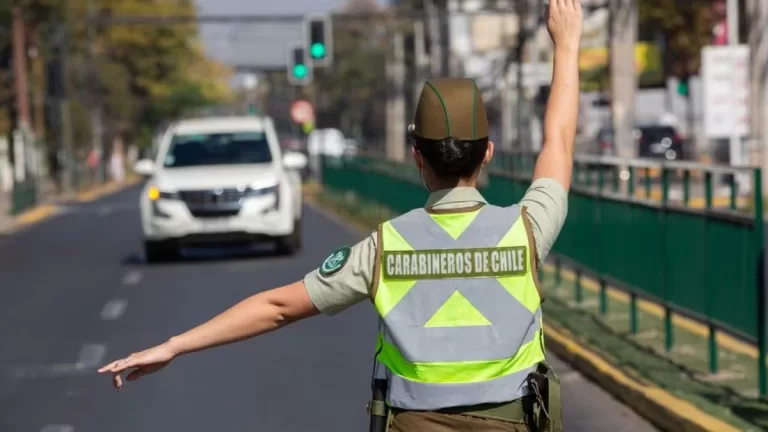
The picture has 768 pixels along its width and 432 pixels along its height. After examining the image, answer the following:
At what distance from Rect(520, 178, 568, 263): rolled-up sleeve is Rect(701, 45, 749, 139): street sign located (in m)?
24.4

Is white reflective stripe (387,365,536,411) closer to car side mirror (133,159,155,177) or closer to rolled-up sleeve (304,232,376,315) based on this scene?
rolled-up sleeve (304,232,376,315)

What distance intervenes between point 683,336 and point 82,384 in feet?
14.5

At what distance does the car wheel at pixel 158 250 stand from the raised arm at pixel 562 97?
17.0 meters

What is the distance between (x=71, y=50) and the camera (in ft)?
272

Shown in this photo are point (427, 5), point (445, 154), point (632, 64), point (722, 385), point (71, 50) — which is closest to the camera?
point (445, 154)

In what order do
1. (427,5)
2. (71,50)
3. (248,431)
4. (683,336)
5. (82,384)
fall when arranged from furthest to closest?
(71,50)
(427,5)
(683,336)
(82,384)
(248,431)

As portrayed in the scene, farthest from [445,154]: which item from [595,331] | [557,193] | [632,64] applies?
[632,64]

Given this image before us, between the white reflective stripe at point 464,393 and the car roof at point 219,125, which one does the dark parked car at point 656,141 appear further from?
the white reflective stripe at point 464,393

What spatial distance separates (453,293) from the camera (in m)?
3.83

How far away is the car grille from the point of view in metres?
20.9

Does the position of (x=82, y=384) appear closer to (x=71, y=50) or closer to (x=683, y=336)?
(x=683, y=336)

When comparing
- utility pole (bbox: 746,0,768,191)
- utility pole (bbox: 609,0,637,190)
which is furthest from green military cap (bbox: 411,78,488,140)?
utility pole (bbox: 609,0,637,190)

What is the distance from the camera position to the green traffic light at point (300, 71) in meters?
39.9

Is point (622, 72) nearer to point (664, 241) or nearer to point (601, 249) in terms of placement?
point (601, 249)
